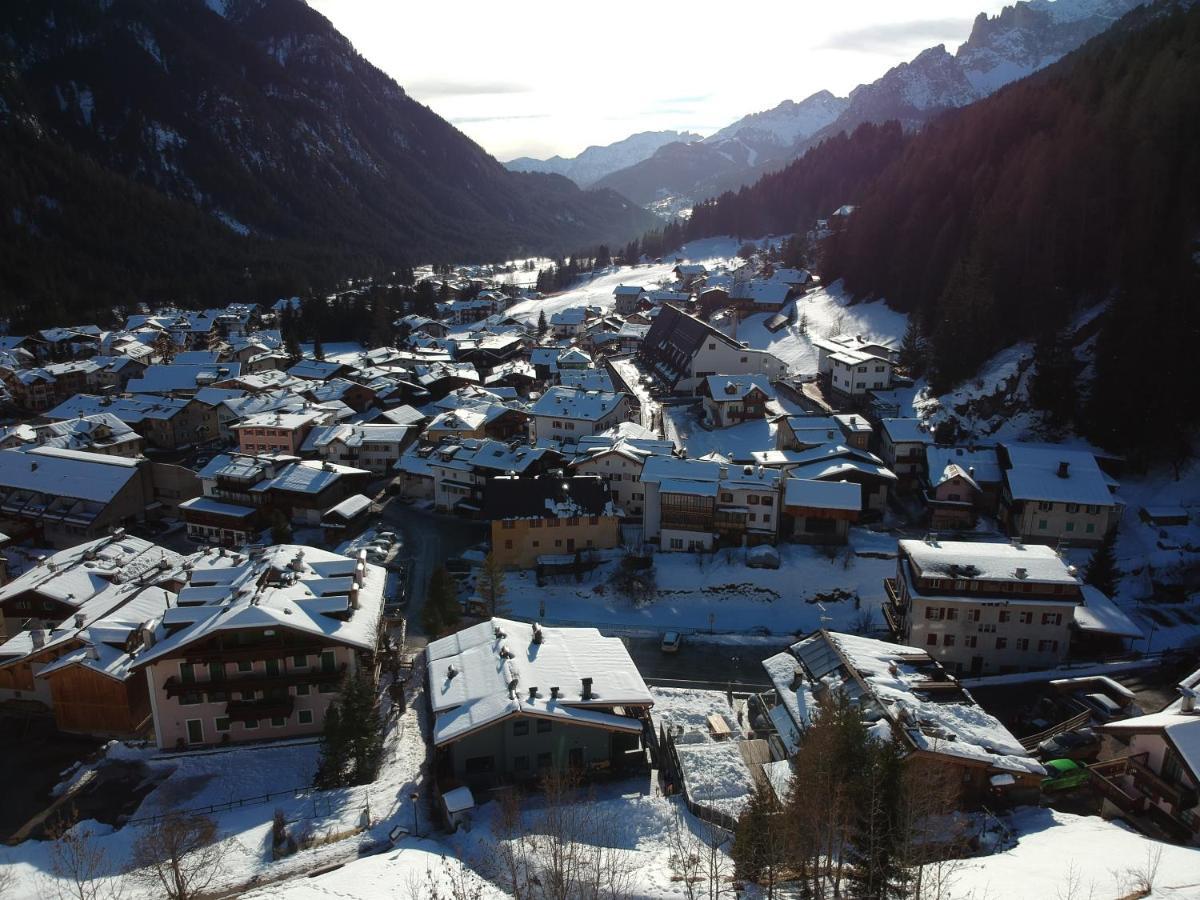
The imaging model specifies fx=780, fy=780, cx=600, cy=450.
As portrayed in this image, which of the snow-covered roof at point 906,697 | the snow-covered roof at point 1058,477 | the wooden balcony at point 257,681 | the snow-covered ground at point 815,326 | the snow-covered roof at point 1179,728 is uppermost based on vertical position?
the snow-covered ground at point 815,326

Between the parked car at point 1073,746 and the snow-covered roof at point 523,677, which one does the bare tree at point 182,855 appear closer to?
the snow-covered roof at point 523,677

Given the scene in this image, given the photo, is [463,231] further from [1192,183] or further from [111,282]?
[1192,183]

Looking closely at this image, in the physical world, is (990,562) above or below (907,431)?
below

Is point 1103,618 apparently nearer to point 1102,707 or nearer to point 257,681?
point 1102,707

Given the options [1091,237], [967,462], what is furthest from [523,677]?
[1091,237]

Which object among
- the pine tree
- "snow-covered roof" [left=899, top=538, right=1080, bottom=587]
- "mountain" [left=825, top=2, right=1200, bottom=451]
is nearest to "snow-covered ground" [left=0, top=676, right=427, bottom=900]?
the pine tree

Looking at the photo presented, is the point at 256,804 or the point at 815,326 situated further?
the point at 815,326

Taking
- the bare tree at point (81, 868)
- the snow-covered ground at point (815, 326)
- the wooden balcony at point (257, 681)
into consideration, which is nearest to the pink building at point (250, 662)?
the wooden balcony at point (257, 681)

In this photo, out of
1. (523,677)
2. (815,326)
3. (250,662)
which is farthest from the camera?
(815,326)
